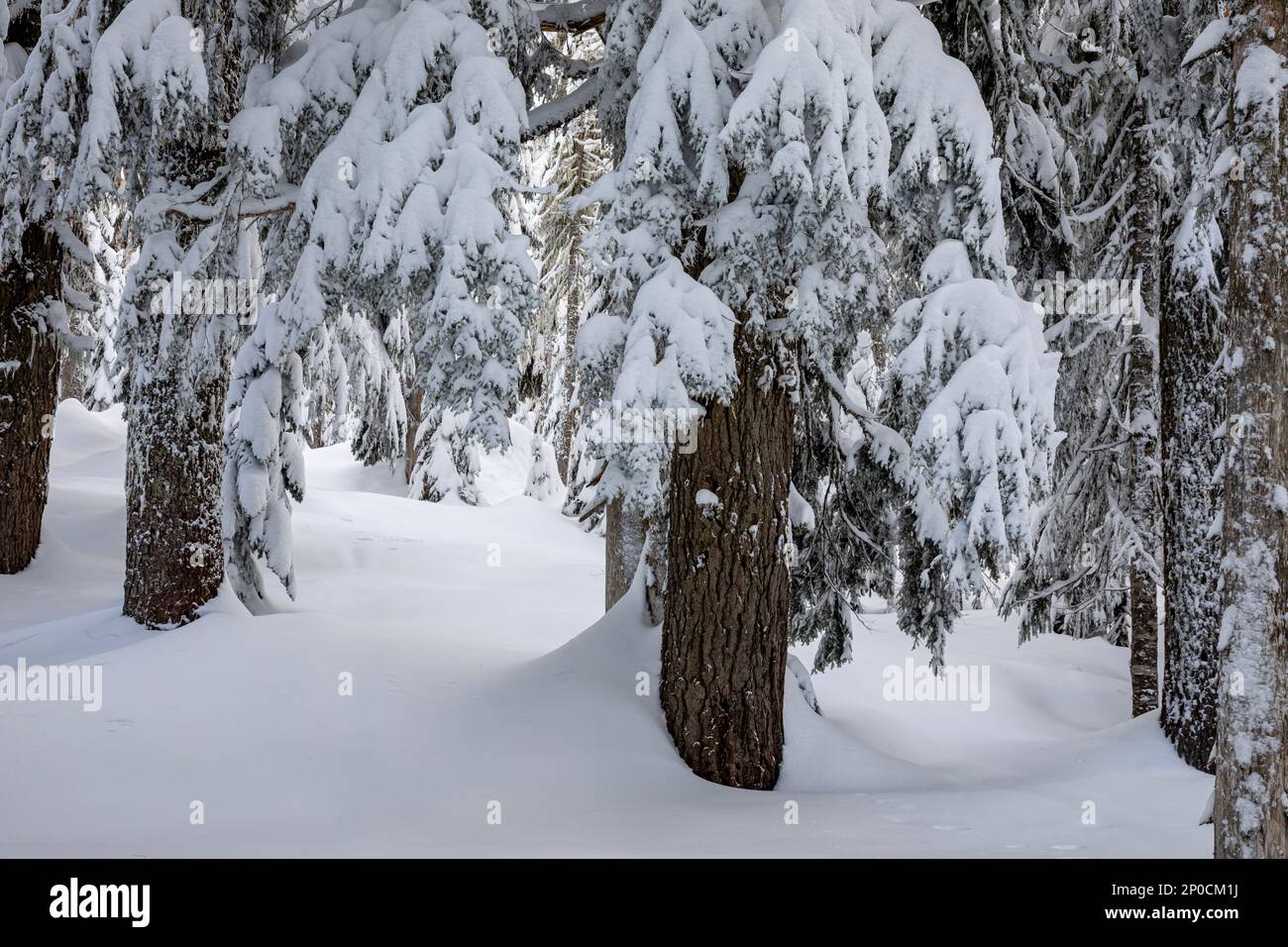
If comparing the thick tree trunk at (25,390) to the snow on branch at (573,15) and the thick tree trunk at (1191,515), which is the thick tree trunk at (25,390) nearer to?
the snow on branch at (573,15)

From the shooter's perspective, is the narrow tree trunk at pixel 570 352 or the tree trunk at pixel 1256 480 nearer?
the tree trunk at pixel 1256 480

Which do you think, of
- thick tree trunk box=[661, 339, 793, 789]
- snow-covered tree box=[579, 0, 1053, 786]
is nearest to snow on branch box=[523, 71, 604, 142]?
snow-covered tree box=[579, 0, 1053, 786]

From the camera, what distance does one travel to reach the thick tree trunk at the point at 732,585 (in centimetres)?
636

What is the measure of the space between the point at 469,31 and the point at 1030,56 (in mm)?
4069

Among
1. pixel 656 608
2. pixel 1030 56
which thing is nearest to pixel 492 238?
pixel 656 608

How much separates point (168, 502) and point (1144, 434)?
8220 millimetres

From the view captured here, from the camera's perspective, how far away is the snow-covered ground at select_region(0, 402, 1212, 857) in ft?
16.7

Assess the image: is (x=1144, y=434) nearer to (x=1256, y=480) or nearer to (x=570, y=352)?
(x=1256, y=480)

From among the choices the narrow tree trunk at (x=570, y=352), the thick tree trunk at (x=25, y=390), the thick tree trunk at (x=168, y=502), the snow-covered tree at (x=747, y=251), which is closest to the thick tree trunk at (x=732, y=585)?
the snow-covered tree at (x=747, y=251)

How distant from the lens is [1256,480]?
417 cm

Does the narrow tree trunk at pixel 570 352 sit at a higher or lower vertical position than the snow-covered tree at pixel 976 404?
higher

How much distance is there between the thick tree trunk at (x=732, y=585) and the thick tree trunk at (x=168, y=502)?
3874 millimetres

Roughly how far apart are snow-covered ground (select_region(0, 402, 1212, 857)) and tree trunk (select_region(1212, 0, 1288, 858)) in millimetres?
1260

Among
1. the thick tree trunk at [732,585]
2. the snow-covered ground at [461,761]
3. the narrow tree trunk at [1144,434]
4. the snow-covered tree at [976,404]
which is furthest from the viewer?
the narrow tree trunk at [1144,434]
